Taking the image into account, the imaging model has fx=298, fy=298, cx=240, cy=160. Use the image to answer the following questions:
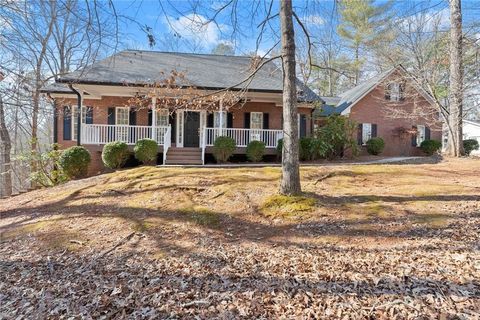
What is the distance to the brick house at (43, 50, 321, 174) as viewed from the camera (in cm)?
1250

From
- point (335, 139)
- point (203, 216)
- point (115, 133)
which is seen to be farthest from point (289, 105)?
point (115, 133)

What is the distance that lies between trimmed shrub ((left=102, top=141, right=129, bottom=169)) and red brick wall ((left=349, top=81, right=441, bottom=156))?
14100 millimetres

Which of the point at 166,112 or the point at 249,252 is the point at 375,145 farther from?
the point at 249,252

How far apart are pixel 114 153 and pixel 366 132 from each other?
50.1 feet

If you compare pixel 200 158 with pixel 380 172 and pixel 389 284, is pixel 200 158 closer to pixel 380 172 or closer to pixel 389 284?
pixel 380 172

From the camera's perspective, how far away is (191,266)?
3807 mm

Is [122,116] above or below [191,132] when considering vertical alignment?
above

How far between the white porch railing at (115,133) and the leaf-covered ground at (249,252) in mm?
5677

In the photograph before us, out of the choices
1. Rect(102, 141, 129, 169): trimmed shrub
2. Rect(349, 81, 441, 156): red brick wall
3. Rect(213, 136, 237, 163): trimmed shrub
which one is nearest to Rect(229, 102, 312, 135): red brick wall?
Rect(213, 136, 237, 163): trimmed shrub

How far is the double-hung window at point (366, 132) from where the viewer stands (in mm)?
19142

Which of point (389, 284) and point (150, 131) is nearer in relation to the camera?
point (389, 284)

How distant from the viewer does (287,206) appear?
5465mm

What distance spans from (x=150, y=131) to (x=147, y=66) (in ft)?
10.5

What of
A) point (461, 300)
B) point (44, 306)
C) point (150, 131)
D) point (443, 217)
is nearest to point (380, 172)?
point (443, 217)
